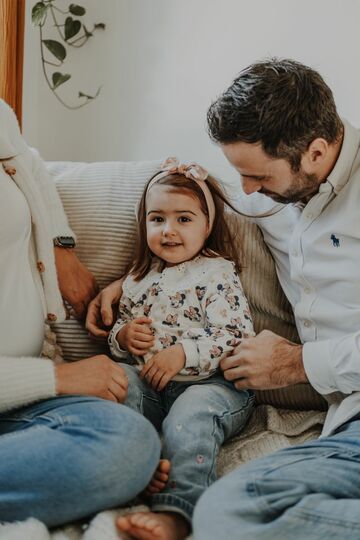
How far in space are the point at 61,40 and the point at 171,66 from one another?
1.68 ft

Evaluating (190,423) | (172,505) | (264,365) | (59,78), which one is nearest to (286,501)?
(172,505)

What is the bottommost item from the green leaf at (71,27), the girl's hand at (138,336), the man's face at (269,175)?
the girl's hand at (138,336)

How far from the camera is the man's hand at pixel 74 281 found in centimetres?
170

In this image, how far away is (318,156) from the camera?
60.7 inches

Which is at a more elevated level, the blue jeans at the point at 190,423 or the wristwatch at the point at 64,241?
the wristwatch at the point at 64,241

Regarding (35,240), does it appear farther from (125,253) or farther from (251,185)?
(251,185)

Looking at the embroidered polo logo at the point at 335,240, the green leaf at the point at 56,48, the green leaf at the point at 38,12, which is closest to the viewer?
the embroidered polo logo at the point at 335,240

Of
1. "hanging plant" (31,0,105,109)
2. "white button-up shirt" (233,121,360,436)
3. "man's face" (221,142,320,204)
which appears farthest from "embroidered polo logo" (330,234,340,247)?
"hanging plant" (31,0,105,109)

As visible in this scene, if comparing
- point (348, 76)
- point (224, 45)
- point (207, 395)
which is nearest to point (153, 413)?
point (207, 395)

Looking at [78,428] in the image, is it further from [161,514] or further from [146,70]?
[146,70]

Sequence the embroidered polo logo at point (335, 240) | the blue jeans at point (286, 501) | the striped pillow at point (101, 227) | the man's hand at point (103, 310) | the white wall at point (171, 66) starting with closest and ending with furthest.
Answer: the blue jeans at point (286, 501), the embroidered polo logo at point (335, 240), the man's hand at point (103, 310), the striped pillow at point (101, 227), the white wall at point (171, 66)

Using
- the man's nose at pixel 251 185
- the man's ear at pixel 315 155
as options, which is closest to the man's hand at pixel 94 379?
the man's nose at pixel 251 185

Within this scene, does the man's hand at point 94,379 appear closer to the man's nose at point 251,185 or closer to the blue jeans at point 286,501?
the blue jeans at point 286,501

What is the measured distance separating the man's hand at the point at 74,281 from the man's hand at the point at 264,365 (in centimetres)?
41
